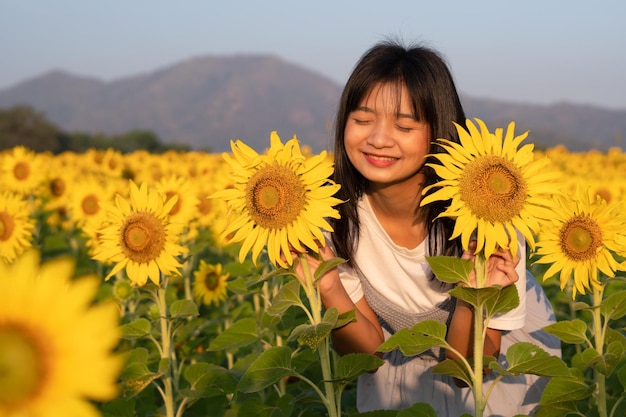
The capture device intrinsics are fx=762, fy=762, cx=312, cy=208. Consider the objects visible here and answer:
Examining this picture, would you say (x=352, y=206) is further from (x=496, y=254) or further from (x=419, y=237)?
(x=496, y=254)

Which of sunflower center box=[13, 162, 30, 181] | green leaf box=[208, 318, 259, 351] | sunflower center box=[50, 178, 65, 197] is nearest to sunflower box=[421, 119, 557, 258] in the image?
green leaf box=[208, 318, 259, 351]

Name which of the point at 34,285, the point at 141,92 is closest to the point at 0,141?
the point at 34,285

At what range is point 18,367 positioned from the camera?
2.77ft

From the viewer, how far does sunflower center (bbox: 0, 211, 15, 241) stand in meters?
5.11

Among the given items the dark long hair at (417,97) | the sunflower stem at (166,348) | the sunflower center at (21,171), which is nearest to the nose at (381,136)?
the dark long hair at (417,97)

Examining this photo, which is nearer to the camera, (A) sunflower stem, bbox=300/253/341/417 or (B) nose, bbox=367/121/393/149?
(A) sunflower stem, bbox=300/253/341/417

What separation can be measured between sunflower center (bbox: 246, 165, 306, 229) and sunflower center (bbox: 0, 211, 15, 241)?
3.25 metres

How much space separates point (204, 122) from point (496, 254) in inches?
4655

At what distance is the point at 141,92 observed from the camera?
164m

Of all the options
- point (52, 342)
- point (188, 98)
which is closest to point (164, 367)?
point (52, 342)

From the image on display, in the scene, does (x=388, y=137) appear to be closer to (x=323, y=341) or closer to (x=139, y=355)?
(x=323, y=341)

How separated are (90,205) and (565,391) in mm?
4898

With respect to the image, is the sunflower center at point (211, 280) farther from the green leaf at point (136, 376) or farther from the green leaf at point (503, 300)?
the green leaf at point (503, 300)

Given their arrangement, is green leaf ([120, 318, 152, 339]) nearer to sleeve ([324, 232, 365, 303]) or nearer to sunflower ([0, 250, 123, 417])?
sleeve ([324, 232, 365, 303])
